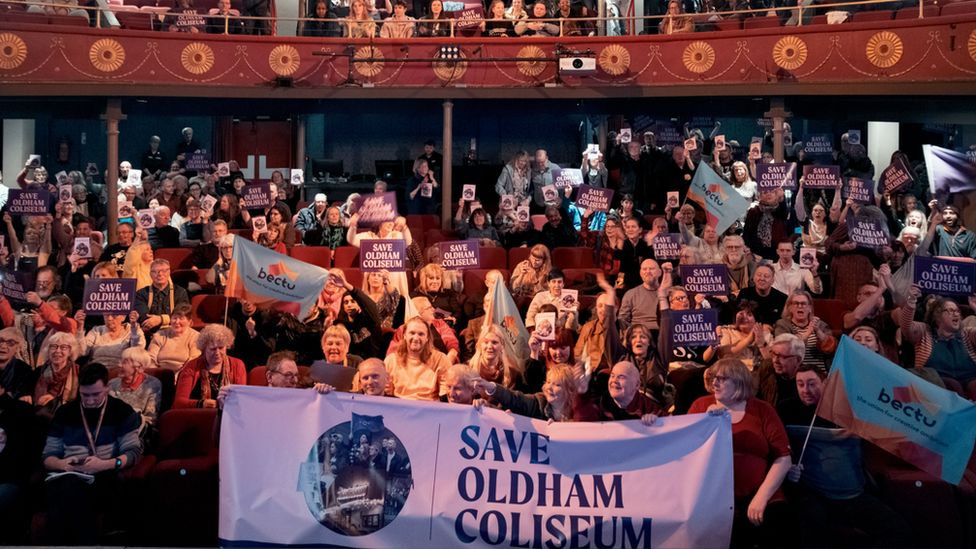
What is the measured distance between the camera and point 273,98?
18.4 m

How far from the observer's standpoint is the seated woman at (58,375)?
886 centimetres

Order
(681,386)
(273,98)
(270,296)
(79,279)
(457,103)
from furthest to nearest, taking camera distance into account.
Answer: (457,103), (273,98), (79,279), (270,296), (681,386)

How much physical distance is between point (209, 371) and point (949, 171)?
28.6 feet

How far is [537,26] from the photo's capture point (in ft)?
60.6

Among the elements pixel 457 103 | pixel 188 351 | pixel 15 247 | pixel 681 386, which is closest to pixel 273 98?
pixel 457 103

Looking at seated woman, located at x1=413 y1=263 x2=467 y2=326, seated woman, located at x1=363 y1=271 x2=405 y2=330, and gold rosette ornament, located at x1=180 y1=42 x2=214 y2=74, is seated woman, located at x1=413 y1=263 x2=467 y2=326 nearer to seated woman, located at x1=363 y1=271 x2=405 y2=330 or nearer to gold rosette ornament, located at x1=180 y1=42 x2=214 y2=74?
seated woman, located at x1=363 y1=271 x2=405 y2=330

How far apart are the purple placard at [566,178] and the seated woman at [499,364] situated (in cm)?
854

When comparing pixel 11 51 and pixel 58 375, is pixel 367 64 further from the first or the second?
pixel 58 375

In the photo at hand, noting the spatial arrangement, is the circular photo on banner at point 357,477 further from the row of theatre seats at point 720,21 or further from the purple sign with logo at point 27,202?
the row of theatre seats at point 720,21

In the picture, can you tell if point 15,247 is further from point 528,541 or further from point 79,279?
point 528,541

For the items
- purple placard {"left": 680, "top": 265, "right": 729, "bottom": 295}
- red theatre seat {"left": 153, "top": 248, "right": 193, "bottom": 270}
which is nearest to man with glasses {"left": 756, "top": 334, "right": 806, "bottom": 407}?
purple placard {"left": 680, "top": 265, "right": 729, "bottom": 295}

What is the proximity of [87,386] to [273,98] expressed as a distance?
11.1 metres

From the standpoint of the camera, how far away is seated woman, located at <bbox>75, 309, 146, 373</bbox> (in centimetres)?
1047

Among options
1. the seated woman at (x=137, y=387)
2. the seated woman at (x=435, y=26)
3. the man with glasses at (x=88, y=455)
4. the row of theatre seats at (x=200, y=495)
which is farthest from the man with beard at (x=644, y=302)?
the seated woman at (x=435, y=26)
